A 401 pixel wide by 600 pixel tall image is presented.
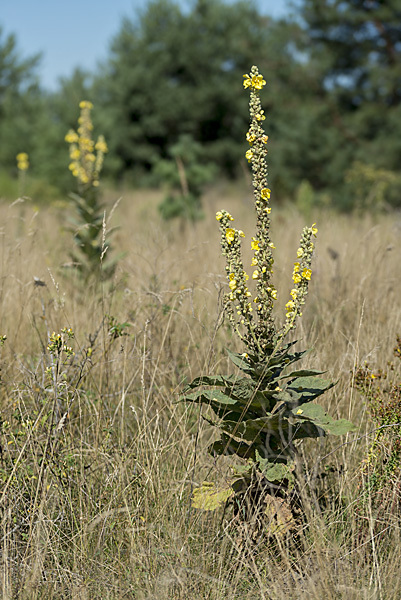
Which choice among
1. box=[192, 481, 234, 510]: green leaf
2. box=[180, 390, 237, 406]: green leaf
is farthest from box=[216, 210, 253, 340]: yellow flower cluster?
box=[192, 481, 234, 510]: green leaf

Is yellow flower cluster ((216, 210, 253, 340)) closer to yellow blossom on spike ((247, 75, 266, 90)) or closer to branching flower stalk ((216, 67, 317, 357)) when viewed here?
branching flower stalk ((216, 67, 317, 357))

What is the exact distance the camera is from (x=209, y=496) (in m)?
2.13

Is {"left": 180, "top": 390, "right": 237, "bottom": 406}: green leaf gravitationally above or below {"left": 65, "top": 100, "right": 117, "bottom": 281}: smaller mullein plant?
below

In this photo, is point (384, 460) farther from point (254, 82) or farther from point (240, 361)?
point (254, 82)

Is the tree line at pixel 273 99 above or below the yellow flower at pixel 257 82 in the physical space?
above

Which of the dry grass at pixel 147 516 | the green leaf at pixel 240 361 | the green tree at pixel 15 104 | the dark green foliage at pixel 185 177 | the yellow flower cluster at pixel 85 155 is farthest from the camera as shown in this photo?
the green tree at pixel 15 104

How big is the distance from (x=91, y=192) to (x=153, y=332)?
94.4 inches

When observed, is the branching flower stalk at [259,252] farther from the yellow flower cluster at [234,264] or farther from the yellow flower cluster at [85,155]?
the yellow flower cluster at [85,155]

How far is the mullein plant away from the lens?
6.66 ft

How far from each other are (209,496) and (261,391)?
455 mm

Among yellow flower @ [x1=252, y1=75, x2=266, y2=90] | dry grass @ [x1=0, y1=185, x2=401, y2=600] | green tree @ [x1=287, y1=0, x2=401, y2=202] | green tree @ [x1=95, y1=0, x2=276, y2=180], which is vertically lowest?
dry grass @ [x1=0, y1=185, x2=401, y2=600]

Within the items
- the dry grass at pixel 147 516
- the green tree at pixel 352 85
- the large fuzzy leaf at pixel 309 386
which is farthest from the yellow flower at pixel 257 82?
the green tree at pixel 352 85

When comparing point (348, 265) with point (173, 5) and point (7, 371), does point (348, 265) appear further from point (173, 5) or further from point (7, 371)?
point (173, 5)

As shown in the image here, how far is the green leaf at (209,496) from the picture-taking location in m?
2.09
